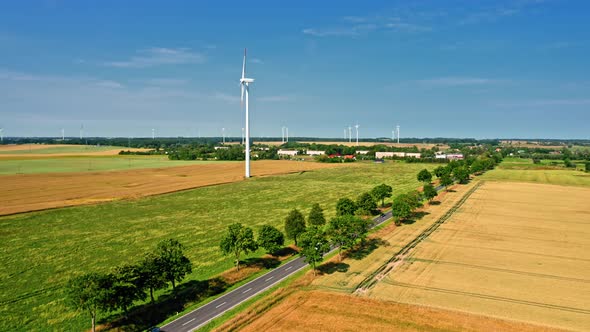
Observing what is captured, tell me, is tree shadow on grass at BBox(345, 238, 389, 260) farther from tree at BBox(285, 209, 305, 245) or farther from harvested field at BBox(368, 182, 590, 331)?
tree at BBox(285, 209, 305, 245)

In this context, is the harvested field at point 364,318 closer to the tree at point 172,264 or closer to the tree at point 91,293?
the tree at point 172,264

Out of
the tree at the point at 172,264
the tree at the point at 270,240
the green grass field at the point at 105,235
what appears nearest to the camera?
the green grass field at the point at 105,235

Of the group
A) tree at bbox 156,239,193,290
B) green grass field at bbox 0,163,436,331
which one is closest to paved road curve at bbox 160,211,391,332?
tree at bbox 156,239,193,290

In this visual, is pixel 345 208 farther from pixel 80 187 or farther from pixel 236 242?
pixel 80 187

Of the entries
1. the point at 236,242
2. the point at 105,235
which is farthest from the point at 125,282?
the point at 105,235

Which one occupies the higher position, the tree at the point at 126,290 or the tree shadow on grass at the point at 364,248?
the tree at the point at 126,290

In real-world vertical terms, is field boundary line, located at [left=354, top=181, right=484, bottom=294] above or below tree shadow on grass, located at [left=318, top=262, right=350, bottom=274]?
above

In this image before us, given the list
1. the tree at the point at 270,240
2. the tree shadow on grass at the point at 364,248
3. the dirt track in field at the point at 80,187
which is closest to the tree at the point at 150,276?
the tree at the point at 270,240
